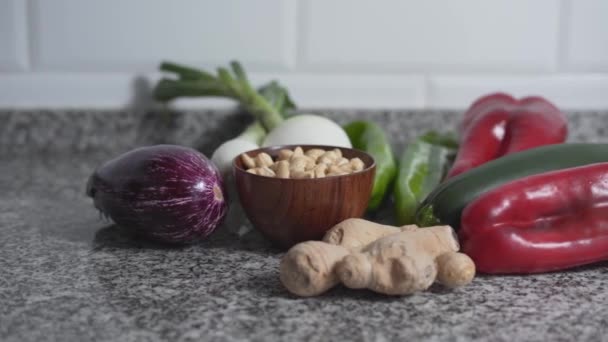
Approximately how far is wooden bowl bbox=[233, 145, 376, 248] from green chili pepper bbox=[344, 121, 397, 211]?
0.53ft

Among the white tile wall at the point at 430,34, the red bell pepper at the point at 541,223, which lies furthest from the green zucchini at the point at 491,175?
the white tile wall at the point at 430,34

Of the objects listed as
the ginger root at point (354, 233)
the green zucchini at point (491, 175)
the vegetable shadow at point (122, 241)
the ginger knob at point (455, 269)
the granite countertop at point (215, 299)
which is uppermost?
the green zucchini at point (491, 175)

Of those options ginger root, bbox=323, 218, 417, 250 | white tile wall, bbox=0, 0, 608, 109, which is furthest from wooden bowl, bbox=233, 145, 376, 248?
white tile wall, bbox=0, 0, 608, 109

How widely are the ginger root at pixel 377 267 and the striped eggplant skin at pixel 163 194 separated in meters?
0.17

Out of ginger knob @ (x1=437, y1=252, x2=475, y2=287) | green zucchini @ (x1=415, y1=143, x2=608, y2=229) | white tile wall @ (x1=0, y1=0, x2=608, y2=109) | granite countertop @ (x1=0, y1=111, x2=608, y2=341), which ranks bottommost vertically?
granite countertop @ (x1=0, y1=111, x2=608, y2=341)

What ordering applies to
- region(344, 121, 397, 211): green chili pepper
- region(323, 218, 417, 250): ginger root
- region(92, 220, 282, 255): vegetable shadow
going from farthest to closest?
region(344, 121, 397, 211): green chili pepper, region(92, 220, 282, 255): vegetable shadow, region(323, 218, 417, 250): ginger root

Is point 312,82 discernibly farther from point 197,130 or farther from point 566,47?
point 566,47

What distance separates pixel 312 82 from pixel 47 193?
56 cm

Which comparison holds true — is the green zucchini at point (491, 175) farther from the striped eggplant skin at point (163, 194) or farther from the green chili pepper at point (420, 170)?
the striped eggplant skin at point (163, 194)

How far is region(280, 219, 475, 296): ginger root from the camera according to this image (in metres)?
0.69

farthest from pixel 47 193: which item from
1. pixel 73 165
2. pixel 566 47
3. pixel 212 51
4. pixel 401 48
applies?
pixel 566 47

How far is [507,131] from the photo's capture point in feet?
3.83

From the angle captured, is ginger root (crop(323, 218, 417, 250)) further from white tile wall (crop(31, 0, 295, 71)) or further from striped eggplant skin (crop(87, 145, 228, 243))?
white tile wall (crop(31, 0, 295, 71))

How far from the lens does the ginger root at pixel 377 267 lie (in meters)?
0.69
